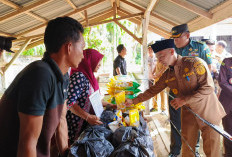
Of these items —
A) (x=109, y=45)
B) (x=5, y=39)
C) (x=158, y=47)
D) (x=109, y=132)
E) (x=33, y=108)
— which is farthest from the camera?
(x=109, y=45)

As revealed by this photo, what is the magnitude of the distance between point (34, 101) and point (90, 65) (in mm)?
1225

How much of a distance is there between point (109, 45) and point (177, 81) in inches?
606

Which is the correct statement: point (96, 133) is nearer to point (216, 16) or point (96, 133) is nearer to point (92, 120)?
point (92, 120)

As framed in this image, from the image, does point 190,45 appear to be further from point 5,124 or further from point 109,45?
point 109,45

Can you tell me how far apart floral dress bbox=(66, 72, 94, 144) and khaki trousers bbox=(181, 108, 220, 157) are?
127 cm

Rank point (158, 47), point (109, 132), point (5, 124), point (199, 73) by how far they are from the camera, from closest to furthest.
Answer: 1. point (5, 124)
2. point (109, 132)
3. point (199, 73)
4. point (158, 47)

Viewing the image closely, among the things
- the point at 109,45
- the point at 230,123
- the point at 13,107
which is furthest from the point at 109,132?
the point at 109,45

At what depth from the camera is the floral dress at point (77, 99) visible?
165 centimetres

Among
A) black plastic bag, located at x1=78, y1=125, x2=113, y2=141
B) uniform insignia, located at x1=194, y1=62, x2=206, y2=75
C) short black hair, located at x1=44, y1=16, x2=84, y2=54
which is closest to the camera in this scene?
short black hair, located at x1=44, y1=16, x2=84, y2=54

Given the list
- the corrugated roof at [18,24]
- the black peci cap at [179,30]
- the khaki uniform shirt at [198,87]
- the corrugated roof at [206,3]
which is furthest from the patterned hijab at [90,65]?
the corrugated roof at [18,24]

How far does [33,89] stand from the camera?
2.47ft

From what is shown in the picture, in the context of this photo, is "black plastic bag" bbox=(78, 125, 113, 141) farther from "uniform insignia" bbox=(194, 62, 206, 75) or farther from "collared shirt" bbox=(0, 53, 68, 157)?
"uniform insignia" bbox=(194, 62, 206, 75)

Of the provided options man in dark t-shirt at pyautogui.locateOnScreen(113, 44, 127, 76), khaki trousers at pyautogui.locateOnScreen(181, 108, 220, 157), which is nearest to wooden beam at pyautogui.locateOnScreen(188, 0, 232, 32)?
khaki trousers at pyautogui.locateOnScreen(181, 108, 220, 157)

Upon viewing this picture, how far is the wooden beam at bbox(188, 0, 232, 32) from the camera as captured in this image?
2657 millimetres
